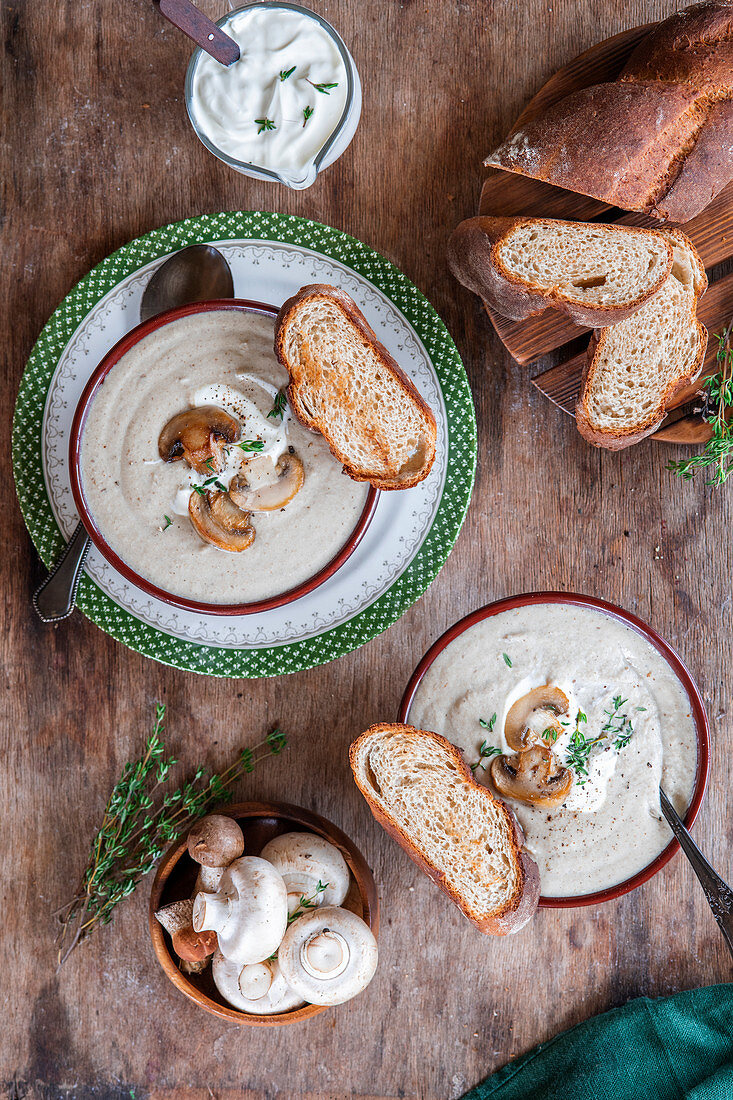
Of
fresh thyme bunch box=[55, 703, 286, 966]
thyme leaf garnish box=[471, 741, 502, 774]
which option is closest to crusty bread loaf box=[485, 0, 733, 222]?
thyme leaf garnish box=[471, 741, 502, 774]

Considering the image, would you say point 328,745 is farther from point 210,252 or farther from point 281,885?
point 210,252

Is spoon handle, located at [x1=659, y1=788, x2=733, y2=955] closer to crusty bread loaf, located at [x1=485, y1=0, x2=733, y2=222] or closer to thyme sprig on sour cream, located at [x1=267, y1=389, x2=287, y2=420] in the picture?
thyme sprig on sour cream, located at [x1=267, y1=389, x2=287, y2=420]

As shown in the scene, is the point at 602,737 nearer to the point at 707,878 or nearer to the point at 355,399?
the point at 707,878

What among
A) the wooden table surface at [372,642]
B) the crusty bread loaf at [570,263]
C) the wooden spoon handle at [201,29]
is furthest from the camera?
the wooden table surface at [372,642]

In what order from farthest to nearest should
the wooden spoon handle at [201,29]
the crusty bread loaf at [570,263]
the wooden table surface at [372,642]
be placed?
1. the wooden table surface at [372,642]
2. the crusty bread loaf at [570,263]
3. the wooden spoon handle at [201,29]

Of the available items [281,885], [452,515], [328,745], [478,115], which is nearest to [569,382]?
[452,515]

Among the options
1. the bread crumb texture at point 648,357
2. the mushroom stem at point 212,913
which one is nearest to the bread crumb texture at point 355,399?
the bread crumb texture at point 648,357

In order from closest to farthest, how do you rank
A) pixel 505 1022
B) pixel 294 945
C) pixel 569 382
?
pixel 294 945
pixel 569 382
pixel 505 1022

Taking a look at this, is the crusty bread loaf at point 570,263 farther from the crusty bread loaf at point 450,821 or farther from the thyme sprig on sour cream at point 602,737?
the crusty bread loaf at point 450,821
